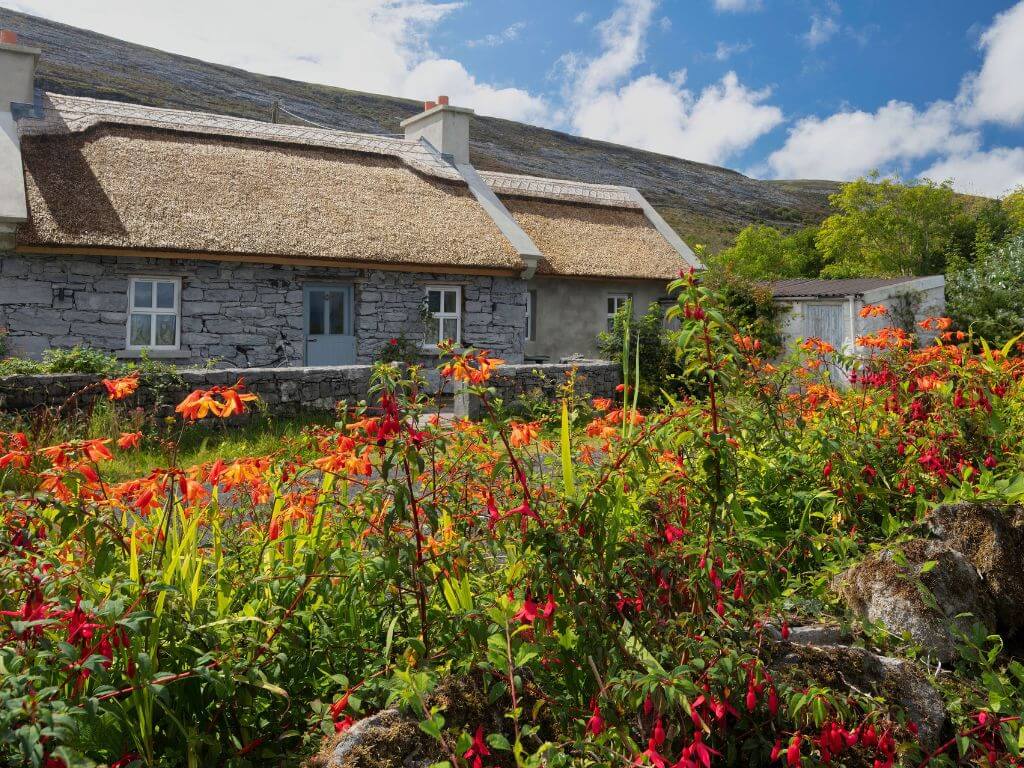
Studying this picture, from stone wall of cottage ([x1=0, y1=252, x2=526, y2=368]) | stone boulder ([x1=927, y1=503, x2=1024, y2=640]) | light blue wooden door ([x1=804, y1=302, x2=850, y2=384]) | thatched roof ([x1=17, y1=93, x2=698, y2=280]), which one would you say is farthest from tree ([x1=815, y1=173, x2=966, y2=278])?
stone boulder ([x1=927, y1=503, x2=1024, y2=640])

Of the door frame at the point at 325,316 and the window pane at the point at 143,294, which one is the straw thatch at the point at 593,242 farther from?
the window pane at the point at 143,294

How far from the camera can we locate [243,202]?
47.3ft

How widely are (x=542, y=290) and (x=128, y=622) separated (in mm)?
16265

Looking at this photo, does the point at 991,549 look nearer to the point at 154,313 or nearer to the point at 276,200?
the point at 154,313

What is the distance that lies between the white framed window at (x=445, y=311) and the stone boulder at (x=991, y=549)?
12482 mm

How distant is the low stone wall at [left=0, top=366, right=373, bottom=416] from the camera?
888 cm

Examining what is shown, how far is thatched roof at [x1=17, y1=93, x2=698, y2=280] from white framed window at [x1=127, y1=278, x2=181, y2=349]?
2.80 feet

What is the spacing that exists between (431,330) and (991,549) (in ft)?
41.5

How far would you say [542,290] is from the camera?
17938 millimetres

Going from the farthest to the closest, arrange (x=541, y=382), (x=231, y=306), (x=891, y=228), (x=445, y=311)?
(x=891, y=228) < (x=445, y=311) < (x=231, y=306) < (x=541, y=382)

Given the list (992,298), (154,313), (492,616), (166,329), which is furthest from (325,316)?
(992,298)

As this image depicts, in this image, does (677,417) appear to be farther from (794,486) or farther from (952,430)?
(952,430)

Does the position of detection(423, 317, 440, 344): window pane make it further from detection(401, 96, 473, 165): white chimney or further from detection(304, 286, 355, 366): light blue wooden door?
detection(401, 96, 473, 165): white chimney

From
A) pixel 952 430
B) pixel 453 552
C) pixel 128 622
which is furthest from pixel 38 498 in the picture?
pixel 952 430
